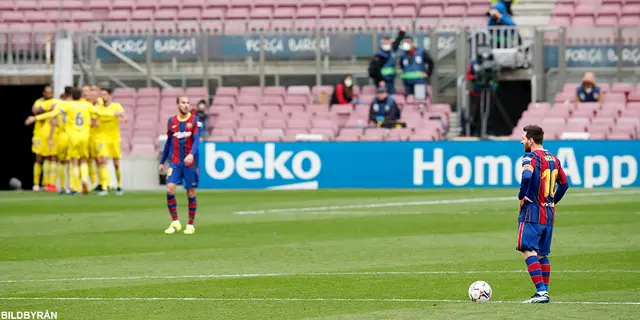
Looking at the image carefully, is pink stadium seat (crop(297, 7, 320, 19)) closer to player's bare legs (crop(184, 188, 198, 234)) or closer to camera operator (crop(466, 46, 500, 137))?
camera operator (crop(466, 46, 500, 137))

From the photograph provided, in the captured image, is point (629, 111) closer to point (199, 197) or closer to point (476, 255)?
point (199, 197)

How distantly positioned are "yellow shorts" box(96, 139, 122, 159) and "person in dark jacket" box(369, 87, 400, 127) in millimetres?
6098

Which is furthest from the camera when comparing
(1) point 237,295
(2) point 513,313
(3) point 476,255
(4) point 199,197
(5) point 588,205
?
(4) point 199,197

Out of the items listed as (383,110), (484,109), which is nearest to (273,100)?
(383,110)

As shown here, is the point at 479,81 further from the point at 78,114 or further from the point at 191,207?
the point at 191,207

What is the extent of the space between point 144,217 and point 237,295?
8626 millimetres

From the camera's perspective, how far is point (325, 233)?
16609 millimetres

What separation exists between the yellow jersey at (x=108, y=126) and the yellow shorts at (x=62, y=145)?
753 millimetres

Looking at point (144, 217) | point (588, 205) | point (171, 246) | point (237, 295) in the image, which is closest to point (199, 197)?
point (144, 217)

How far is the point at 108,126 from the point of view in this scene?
81.4 ft

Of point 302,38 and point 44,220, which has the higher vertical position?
point 302,38

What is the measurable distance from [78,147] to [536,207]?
15648 millimetres

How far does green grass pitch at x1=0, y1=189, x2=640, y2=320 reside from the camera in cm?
1016

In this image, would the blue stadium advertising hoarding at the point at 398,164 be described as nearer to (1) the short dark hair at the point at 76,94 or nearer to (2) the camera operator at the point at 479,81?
(2) the camera operator at the point at 479,81
